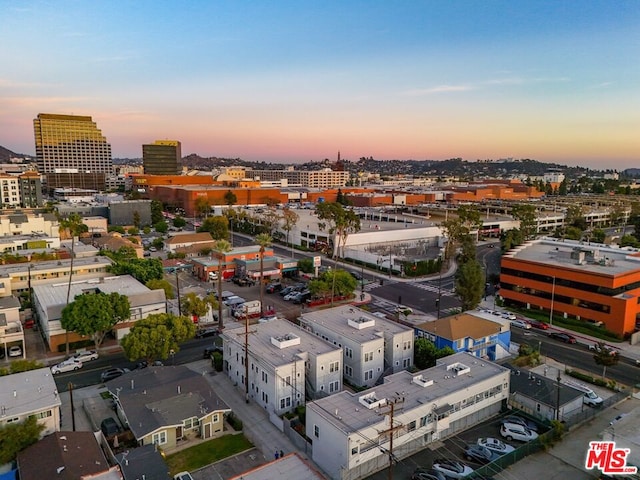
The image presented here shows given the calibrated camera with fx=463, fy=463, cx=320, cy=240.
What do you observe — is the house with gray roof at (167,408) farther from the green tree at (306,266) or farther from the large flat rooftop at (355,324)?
the green tree at (306,266)

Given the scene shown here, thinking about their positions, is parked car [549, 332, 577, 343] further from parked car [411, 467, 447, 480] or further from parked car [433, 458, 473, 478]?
parked car [411, 467, 447, 480]

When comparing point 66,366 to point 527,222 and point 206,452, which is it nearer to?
point 206,452

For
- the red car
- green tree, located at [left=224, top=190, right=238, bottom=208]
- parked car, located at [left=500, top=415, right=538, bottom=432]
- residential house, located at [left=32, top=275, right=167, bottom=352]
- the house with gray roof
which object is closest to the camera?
the house with gray roof

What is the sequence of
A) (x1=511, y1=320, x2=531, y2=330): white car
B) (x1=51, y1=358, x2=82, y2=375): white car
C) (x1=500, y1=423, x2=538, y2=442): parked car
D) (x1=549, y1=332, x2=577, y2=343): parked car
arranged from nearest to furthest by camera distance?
1. (x1=500, y1=423, x2=538, y2=442): parked car
2. (x1=51, y1=358, x2=82, y2=375): white car
3. (x1=549, y1=332, x2=577, y2=343): parked car
4. (x1=511, y1=320, x2=531, y2=330): white car

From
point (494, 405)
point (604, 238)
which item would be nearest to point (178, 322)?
point (494, 405)

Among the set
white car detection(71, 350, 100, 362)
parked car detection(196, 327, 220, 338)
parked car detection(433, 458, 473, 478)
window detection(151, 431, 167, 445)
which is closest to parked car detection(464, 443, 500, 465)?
parked car detection(433, 458, 473, 478)
